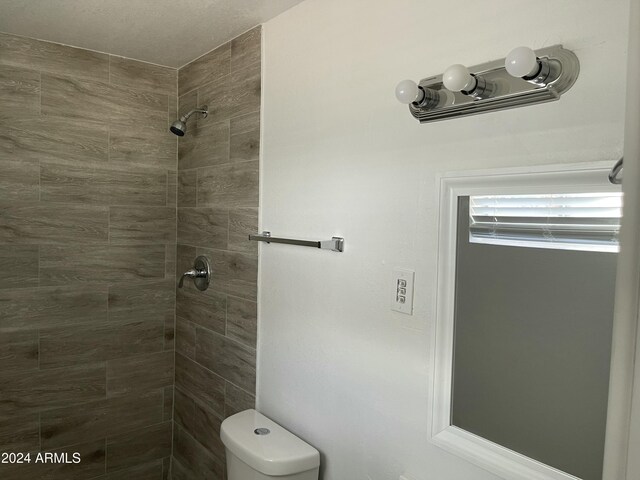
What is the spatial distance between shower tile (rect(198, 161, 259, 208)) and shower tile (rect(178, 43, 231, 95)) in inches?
16.8

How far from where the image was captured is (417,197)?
1.27 metres

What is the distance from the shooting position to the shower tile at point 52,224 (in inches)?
81.3

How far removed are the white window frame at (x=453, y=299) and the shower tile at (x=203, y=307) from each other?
1169 millimetres

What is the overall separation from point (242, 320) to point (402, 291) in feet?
3.03

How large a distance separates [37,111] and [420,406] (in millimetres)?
2018

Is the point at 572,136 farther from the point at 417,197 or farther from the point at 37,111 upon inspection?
the point at 37,111

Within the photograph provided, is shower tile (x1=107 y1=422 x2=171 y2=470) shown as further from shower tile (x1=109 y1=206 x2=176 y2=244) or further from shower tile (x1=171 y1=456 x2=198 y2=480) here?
shower tile (x1=109 y1=206 x2=176 y2=244)

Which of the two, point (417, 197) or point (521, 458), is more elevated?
point (417, 197)

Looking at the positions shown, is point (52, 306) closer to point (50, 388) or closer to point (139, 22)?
point (50, 388)

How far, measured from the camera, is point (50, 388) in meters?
2.19

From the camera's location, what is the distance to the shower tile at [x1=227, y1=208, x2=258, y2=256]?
1.94m

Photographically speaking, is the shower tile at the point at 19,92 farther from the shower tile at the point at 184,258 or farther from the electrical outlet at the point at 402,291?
the electrical outlet at the point at 402,291

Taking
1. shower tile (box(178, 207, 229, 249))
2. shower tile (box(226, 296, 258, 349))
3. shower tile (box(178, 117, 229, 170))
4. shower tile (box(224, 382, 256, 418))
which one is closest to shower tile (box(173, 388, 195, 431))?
shower tile (box(224, 382, 256, 418))

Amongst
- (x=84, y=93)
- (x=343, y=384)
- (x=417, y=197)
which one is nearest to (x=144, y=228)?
(x=84, y=93)
